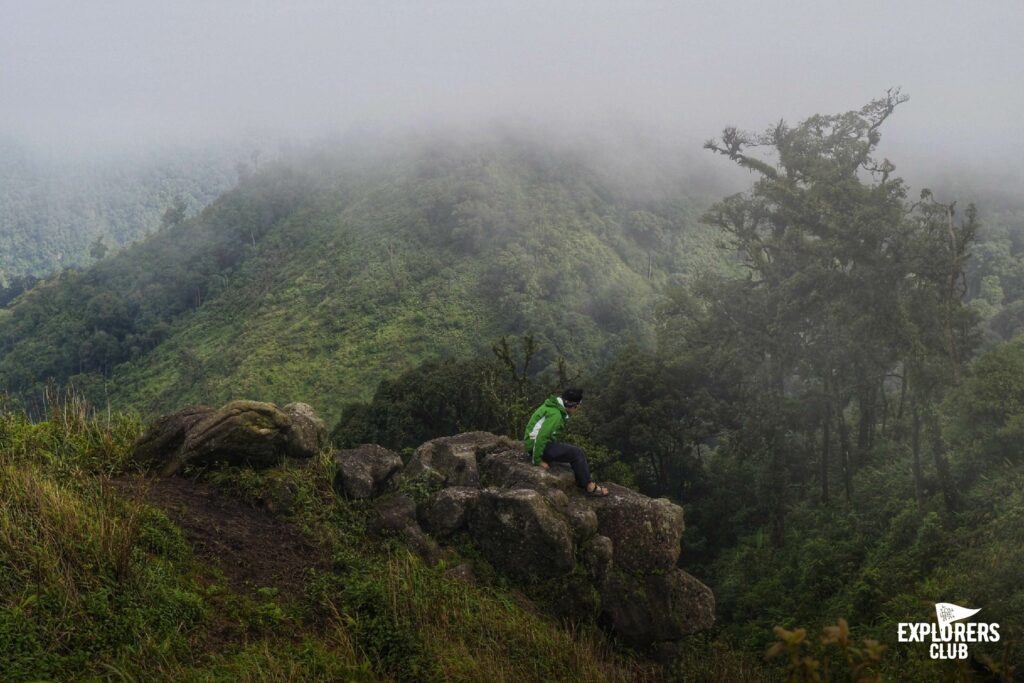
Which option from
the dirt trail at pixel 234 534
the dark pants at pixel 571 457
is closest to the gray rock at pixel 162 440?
the dirt trail at pixel 234 534

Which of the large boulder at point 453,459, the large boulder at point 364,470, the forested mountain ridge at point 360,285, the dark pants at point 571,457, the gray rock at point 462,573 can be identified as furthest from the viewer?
the forested mountain ridge at point 360,285

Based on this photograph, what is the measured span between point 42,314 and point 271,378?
4744 cm

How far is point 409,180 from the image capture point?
334 feet

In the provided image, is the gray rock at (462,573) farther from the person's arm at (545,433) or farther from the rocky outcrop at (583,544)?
the person's arm at (545,433)

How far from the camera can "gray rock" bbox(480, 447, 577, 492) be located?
10.8 meters

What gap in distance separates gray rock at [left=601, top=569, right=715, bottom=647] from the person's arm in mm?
2257

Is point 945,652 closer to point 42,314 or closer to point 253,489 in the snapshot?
point 253,489

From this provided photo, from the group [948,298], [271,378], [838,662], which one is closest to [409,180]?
[271,378]

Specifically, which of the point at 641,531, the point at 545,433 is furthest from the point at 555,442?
the point at 641,531

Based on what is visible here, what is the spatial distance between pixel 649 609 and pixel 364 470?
5.03 m

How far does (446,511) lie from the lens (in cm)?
1031

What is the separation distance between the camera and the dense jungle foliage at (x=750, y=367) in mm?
16797

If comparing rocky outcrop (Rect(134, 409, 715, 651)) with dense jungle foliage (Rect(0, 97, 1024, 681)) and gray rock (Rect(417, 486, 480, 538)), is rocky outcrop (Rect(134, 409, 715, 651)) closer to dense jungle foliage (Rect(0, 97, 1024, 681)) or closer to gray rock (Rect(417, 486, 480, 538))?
gray rock (Rect(417, 486, 480, 538))

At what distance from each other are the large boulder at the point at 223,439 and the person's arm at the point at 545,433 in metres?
3.86
